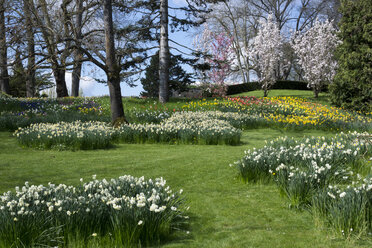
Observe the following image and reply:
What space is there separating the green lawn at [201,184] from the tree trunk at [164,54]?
27.5 ft

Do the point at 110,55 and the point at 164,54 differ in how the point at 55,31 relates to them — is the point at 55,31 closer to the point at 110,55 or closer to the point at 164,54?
the point at 110,55

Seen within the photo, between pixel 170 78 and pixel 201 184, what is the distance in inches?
645

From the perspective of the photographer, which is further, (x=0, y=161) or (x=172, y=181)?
(x=0, y=161)

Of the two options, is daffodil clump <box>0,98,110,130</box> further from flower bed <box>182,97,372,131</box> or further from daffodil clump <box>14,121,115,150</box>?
flower bed <box>182,97,372,131</box>

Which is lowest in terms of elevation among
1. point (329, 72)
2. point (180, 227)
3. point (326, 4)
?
point (180, 227)

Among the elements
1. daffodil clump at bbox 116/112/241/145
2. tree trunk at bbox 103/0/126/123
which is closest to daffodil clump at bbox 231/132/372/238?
daffodil clump at bbox 116/112/241/145

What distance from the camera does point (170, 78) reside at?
849 inches

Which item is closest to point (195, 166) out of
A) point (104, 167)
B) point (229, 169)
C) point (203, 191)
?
point (229, 169)

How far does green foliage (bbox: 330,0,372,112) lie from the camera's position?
1931 centimetres

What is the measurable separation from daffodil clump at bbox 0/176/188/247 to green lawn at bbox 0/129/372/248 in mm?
411

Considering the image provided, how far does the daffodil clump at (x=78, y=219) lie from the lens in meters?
3.32

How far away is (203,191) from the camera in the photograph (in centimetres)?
545

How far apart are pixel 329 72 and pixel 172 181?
26494mm

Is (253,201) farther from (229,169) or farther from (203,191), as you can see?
(229,169)
